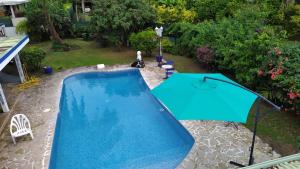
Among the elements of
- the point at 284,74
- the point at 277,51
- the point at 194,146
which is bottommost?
the point at 194,146

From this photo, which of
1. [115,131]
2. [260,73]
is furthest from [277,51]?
[115,131]

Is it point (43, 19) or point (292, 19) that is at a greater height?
point (292, 19)

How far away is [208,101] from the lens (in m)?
8.02

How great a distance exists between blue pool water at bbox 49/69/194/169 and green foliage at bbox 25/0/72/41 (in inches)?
504

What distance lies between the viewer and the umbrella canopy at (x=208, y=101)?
7.91 meters

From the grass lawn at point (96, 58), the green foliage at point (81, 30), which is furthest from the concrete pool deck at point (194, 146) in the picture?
the green foliage at point (81, 30)

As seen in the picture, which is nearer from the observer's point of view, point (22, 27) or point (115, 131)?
point (115, 131)

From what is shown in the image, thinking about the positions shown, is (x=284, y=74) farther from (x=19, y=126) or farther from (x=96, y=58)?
(x=96, y=58)

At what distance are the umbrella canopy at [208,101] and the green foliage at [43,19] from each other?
2217cm

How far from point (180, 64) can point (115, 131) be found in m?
9.38

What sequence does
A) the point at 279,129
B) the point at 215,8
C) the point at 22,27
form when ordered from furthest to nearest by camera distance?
1. the point at 22,27
2. the point at 215,8
3. the point at 279,129

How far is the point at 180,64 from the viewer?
2000 cm

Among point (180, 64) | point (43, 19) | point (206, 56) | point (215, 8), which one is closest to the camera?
point (206, 56)

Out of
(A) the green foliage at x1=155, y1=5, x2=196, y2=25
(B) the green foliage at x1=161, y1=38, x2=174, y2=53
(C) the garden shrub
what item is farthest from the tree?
(C) the garden shrub
